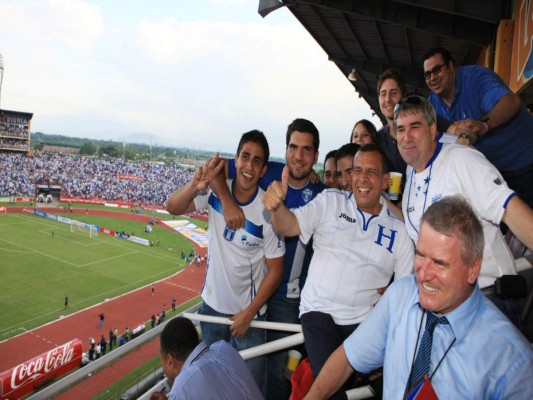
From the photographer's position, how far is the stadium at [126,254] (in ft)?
26.3

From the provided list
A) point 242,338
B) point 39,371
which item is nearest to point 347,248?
point 242,338

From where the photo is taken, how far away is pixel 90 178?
67188mm

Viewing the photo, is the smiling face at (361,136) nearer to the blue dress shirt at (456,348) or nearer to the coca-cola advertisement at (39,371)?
the blue dress shirt at (456,348)

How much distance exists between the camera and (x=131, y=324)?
2256 cm

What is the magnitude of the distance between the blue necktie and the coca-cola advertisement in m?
14.5

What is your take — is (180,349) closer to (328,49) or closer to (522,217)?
(522,217)

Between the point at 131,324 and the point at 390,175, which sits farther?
the point at 131,324

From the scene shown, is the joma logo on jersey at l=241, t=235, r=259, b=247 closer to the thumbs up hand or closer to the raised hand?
the raised hand

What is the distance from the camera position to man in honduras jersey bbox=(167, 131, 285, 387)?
345cm

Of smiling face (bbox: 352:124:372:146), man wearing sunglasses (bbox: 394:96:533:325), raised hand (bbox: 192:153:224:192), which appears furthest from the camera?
smiling face (bbox: 352:124:372:146)

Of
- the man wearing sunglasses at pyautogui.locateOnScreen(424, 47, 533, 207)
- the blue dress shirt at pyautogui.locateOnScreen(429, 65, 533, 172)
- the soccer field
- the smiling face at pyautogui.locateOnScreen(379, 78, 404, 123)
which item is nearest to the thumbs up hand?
the man wearing sunglasses at pyautogui.locateOnScreen(424, 47, 533, 207)

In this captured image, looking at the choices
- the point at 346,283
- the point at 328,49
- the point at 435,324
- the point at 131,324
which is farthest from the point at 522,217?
the point at 131,324

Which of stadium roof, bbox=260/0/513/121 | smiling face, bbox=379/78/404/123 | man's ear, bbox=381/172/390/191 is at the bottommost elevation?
man's ear, bbox=381/172/390/191

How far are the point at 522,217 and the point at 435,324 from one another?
0.76m
